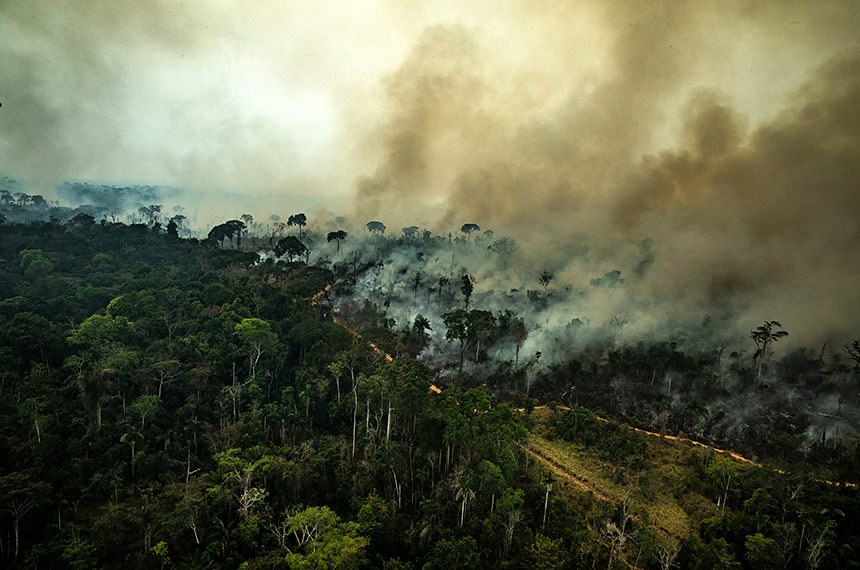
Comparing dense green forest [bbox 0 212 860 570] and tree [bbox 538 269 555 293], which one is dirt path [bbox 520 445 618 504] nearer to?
dense green forest [bbox 0 212 860 570]

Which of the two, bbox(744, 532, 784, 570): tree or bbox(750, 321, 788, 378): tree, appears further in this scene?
bbox(750, 321, 788, 378): tree

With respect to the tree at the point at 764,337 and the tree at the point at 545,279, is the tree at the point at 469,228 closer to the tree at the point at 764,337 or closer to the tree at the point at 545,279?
the tree at the point at 545,279

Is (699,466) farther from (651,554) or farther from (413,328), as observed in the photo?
(413,328)

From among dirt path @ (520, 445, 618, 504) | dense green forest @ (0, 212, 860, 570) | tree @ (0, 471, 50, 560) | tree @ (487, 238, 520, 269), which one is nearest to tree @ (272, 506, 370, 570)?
dense green forest @ (0, 212, 860, 570)

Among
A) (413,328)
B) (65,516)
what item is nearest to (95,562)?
(65,516)

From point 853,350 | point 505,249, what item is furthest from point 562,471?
point 505,249

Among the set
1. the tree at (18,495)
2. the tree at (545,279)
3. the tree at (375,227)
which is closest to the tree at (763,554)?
the tree at (18,495)
